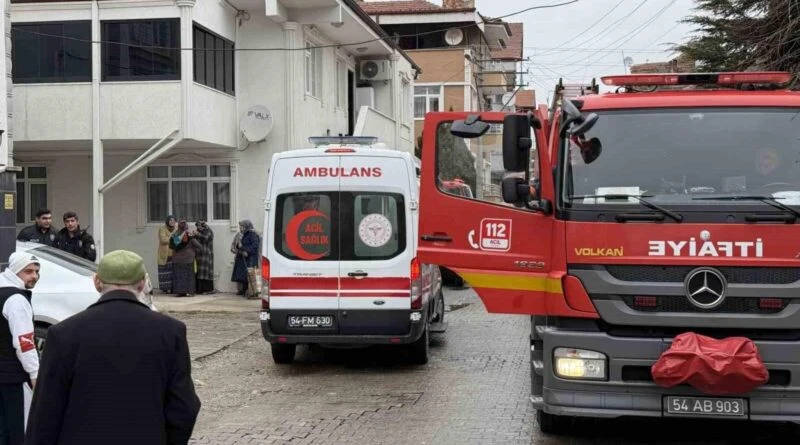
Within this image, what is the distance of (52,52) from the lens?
58.5ft

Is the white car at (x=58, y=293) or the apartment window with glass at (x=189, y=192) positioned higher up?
the apartment window with glass at (x=189, y=192)

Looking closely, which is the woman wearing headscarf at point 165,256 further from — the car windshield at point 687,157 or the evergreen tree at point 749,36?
the car windshield at point 687,157

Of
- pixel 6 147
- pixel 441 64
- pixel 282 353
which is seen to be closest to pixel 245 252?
pixel 6 147

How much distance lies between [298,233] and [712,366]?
582 centimetres

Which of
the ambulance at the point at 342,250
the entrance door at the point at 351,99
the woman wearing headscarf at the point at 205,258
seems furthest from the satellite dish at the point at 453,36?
the ambulance at the point at 342,250

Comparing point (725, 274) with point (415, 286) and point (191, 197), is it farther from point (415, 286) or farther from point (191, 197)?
point (191, 197)

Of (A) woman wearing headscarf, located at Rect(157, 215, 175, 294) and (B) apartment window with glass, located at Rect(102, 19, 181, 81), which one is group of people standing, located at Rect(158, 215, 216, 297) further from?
(B) apartment window with glass, located at Rect(102, 19, 181, 81)

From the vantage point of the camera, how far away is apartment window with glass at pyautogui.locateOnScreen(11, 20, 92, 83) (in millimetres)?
17812

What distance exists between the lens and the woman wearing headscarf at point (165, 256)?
18.7 metres

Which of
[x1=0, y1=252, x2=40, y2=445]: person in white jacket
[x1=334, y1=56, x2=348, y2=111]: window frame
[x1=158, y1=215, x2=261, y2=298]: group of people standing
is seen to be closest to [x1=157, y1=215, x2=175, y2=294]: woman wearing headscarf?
[x1=158, y1=215, x2=261, y2=298]: group of people standing

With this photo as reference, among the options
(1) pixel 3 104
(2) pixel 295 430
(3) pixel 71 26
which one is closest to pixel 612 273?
(2) pixel 295 430

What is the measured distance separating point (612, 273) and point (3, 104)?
9584 mm

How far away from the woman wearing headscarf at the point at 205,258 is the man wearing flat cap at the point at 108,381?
50.2 ft

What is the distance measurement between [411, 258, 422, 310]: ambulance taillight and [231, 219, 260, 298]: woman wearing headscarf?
8.54 m
